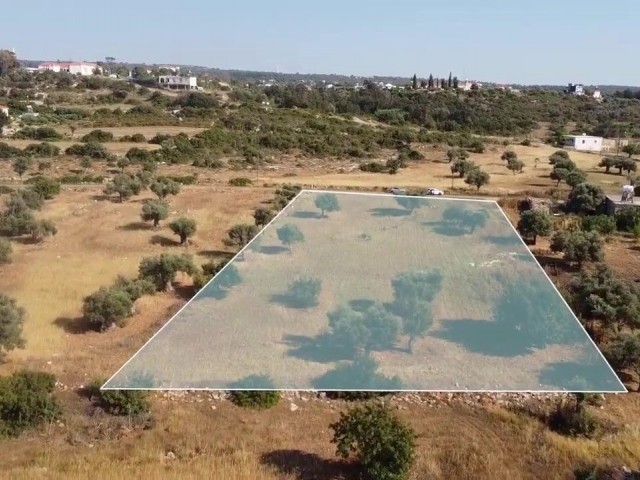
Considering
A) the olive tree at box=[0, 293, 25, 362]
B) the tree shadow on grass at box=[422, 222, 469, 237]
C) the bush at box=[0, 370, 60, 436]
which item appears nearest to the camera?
the tree shadow on grass at box=[422, 222, 469, 237]

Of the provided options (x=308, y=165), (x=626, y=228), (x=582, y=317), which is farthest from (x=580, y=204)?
(x=308, y=165)

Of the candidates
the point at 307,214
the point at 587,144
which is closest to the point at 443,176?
the point at 587,144

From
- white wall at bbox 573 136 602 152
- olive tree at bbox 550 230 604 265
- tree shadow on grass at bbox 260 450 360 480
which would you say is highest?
white wall at bbox 573 136 602 152

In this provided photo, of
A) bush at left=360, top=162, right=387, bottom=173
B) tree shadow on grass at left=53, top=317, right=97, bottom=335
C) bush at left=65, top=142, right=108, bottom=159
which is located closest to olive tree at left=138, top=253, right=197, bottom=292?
tree shadow on grass at left=53, top=317, right=97, bottom=335

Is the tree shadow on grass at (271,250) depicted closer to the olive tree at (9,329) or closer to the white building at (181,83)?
the olive tree at (9,329)

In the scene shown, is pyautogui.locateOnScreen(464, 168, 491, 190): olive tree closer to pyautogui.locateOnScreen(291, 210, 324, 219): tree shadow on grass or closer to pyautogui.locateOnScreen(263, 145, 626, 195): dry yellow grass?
pyautogui.locateOnScreen(263, 145, 626, 195): dry yellow grass

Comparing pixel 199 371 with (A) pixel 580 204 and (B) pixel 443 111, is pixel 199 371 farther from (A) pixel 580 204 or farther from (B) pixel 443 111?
(B) pixel 443 111

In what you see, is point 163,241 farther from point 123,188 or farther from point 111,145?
point 111,145

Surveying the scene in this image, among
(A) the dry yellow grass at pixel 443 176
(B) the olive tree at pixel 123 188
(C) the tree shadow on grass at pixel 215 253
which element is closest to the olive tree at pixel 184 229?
(C) the tree shadow on grass at pixel 215 253
